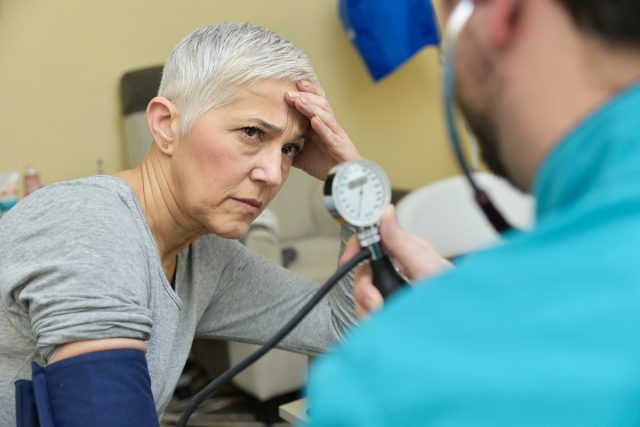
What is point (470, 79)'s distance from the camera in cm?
59

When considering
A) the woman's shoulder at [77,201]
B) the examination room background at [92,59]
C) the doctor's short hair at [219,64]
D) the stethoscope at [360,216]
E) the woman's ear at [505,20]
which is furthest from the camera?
the examination room background at [92,59]

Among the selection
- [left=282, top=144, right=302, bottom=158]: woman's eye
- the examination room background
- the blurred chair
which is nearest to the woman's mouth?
[left=282, top=144, right=302, bottom=158]: woman's eye

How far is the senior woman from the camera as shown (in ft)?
3.35

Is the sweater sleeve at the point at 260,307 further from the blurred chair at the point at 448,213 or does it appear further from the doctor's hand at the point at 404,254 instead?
the blurred chair at the point at 448,213

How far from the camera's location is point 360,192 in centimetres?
95

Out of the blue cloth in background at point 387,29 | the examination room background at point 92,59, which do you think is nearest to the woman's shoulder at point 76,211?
the examination room background at point 92,59

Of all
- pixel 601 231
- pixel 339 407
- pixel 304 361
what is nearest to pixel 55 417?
pixel 339 407

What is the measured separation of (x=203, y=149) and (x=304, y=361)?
1.58 meters

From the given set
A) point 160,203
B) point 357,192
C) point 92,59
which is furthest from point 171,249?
point 92,59

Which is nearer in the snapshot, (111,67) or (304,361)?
(304,361)

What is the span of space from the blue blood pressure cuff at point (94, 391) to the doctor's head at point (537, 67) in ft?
1.90

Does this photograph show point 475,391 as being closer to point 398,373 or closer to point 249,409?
point 398,373

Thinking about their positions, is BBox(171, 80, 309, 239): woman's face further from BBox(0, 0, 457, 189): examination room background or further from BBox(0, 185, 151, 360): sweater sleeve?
BBox(0, 0, 457, 189): examination room background

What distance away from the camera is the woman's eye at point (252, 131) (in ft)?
4.25
